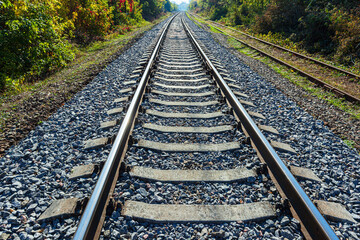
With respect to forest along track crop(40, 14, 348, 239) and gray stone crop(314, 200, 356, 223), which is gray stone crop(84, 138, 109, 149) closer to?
forest along track crop(40, 14, 348, 239)

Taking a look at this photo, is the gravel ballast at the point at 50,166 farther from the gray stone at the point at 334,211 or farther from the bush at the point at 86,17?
the bush at the point at 86,17

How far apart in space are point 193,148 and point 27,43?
5.87 m

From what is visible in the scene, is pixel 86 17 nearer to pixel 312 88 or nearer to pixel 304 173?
pixel 312 88

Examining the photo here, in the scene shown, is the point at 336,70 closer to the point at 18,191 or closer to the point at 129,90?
the point at 129,90

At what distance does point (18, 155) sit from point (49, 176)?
71cm

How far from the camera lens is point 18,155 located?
2.75 metres

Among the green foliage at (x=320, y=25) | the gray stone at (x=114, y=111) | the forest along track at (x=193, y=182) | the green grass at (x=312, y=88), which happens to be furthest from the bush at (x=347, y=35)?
the gray stone at (x=114, y=111)

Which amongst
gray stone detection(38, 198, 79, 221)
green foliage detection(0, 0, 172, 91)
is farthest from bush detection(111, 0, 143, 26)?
gray stone detection(38, 198, 79, 221)

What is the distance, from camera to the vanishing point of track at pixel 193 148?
75.4 inches

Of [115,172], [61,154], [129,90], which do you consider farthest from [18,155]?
[129,90]

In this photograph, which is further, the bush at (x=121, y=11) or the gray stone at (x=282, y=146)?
the bush at (x=121, y=11)

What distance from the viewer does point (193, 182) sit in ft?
8.00

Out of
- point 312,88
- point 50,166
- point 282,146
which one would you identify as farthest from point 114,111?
point 312,88

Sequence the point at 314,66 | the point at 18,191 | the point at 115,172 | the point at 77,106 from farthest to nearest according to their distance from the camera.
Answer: the point at 314,66 → the point at 77,106 → the point at 115,172 → the point at 18,191
